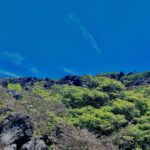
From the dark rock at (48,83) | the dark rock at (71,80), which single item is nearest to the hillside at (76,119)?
the dark rock at (71,80)

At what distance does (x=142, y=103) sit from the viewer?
193ft

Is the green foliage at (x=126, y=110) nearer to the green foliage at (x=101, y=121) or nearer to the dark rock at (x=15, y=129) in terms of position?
the green foliage at (x=101, y=121)

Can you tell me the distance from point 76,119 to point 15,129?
17.1 m

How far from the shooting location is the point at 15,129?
36.5 meters

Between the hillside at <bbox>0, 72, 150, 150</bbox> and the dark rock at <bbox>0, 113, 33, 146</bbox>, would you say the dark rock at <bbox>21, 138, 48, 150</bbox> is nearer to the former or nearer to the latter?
the hillside at <bbox>0, 72, 150, 150</bbox>

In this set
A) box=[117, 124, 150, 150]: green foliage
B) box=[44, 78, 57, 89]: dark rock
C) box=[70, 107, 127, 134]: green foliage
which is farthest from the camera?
box=[44, 78, 57, 89]: dark rock

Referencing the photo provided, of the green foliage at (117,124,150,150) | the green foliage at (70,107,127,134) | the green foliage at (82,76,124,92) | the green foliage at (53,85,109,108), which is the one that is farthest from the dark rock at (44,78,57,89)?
the green foliage at (117,124,150,150)

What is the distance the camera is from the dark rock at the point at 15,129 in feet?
119

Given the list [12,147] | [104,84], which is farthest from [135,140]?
[104,84]

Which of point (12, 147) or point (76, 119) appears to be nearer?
point (12, 147)

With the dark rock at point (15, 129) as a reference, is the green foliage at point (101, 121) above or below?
above

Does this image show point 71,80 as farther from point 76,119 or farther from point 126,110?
point 76,119

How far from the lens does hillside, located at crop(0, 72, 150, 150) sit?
1455 inches

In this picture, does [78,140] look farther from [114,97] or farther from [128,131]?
[114,97]
